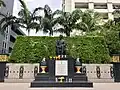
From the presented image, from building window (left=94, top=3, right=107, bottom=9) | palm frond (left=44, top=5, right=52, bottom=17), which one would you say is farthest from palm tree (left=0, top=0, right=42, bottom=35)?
building window (left=94, top=3, right=107, bottom=9)

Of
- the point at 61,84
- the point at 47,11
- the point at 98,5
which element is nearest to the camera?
the point at 61,84

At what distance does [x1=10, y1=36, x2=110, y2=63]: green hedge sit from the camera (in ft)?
43.7

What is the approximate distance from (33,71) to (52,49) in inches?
93.3

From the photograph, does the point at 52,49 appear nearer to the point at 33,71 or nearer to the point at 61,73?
the point at 33,71

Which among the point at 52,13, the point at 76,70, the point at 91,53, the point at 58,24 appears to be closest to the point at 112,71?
the point at 91,53

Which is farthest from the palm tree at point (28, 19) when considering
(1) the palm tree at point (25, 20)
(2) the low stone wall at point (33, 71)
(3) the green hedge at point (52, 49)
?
(2) the low stone wall at point (33, 71)

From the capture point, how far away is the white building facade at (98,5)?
36.4m

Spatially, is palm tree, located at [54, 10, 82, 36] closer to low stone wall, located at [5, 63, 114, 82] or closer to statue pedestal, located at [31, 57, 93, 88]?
low stone wall, located at [5, 63, 114, 82]

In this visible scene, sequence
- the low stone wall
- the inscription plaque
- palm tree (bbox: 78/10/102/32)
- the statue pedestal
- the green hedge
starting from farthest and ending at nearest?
palm tree (bbox: 78/10/102/32)
the green hedge
the low stone wall
the inscription plaque
the statue pedestal

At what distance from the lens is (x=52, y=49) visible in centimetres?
1387

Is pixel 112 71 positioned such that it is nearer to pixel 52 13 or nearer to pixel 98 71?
pixel 98 71

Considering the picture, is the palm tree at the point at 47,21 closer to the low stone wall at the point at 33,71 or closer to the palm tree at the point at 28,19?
the palm tree at the point at 28,19

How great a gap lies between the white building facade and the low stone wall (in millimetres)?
24839

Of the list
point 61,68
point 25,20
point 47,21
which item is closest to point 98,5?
point 47,21
